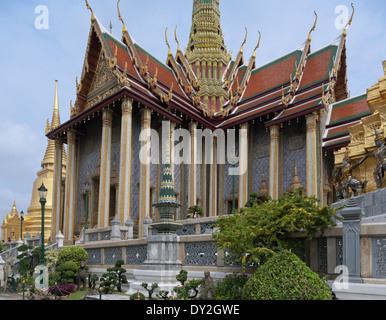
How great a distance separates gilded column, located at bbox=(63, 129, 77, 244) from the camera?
2138 centimetres

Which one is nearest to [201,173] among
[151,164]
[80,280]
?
[151,164]

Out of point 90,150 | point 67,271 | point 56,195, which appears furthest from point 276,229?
point 56,195

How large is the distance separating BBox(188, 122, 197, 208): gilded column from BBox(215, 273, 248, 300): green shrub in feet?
42.2

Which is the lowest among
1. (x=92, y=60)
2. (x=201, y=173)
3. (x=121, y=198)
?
(x=121, y=198)

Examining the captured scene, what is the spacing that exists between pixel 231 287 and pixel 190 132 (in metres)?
14.7

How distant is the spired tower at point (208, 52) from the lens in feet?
82.8

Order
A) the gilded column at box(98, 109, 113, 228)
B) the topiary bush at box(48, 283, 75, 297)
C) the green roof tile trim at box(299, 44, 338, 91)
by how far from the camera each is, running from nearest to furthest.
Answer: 1. the topiary bush at box(48, 283, 75, 297)
2. the gilded column at box(98, 109, 113, 228)
3. the green roof tile trim at box(299, 44, 338, 91)

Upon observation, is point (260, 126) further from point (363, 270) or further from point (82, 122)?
point (363, 270)

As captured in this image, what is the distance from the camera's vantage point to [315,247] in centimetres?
735

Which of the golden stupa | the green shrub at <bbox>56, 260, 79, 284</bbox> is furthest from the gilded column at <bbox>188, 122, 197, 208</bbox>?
the golden stupa

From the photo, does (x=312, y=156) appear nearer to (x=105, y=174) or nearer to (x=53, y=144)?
(x=105, y=174)

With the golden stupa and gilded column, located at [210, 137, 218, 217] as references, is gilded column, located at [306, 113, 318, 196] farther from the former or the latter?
the golden stupa

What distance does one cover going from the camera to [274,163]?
20.8m
